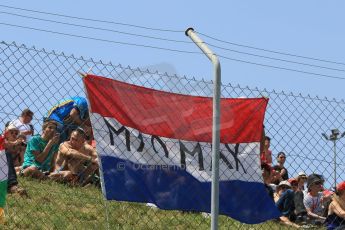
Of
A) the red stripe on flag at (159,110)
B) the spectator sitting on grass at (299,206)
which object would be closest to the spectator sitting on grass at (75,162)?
the red stripe on flag at (159,110)

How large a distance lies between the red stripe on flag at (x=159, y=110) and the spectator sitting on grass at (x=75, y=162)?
260 cm

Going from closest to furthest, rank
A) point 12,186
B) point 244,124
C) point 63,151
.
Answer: point 244,124
point 12,186
point 63,151

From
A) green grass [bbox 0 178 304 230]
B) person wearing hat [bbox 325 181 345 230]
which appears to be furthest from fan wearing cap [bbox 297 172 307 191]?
person wearing hat [bbox 325 181 345 230]

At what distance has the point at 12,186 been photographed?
31.3ft

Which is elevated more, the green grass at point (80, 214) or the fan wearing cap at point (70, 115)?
the fan wearing cap at point (70, 115)

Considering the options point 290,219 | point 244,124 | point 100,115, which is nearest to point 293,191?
point 290,219

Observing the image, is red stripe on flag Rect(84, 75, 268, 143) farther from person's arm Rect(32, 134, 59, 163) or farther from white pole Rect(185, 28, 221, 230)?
person's arm Rect(32, 134, 59, 163)

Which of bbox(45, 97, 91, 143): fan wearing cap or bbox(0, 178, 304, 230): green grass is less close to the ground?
bbox(45, 97, 91, 143): fan wearing cap

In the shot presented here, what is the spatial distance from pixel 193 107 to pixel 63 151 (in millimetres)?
3197

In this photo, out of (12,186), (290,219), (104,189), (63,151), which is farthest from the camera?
(290,219)

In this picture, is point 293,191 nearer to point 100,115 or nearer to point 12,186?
point 12,186

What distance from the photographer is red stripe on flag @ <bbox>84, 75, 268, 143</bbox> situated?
755cm

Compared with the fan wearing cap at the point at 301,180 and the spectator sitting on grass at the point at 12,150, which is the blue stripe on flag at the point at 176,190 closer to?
the spectator sitting on grass at the point at 12,150

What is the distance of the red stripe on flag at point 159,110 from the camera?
755cm
